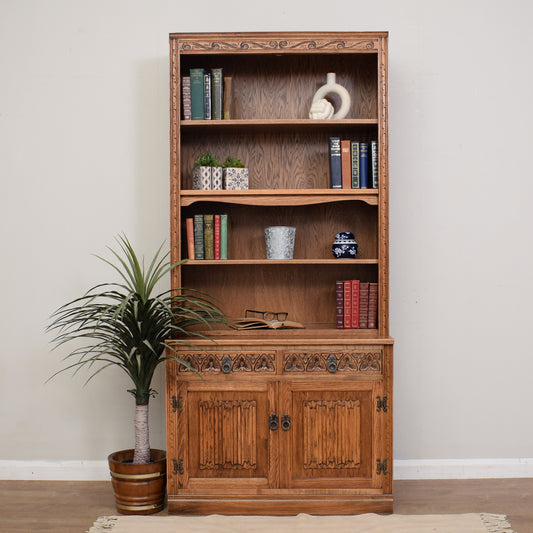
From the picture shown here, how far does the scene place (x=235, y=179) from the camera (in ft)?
11.4

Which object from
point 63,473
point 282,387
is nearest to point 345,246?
point 282,387

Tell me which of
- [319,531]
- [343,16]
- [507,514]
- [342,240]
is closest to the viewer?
[319,531]

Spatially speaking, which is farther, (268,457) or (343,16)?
(343,16)

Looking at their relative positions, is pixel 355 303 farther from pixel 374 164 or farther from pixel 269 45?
pixel 269 45

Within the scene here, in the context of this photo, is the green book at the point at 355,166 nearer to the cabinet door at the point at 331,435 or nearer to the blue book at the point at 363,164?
the blue book at the point at 363,164

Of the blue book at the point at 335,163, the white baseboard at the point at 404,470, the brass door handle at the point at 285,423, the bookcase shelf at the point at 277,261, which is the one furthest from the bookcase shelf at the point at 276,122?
the white baseboard at the point at 404,470

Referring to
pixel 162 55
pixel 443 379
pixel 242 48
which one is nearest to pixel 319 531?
pixel 443 379

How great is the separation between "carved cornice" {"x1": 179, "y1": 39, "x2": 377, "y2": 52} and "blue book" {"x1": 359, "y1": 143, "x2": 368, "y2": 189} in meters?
0.52

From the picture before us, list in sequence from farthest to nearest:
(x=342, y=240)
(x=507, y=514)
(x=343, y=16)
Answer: (x=343, y=16) → (x=342, y=240) → (x=507, y=514)

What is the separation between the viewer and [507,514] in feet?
10.4

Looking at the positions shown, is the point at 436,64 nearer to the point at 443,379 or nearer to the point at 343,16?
the point at 343,16

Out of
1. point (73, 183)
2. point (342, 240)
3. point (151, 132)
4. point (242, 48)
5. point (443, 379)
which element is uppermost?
point (242, 48)

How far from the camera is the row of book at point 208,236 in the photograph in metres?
3.43

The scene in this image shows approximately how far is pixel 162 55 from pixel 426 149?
165 centimetres
